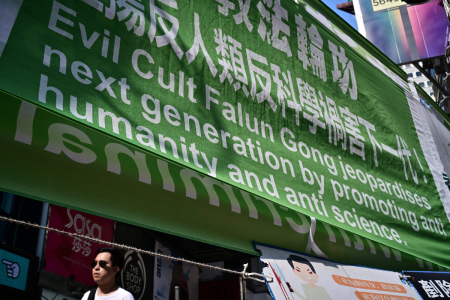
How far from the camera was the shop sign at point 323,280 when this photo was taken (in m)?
2.88

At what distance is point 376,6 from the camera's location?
34.7 feet

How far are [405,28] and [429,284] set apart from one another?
24.6 ft

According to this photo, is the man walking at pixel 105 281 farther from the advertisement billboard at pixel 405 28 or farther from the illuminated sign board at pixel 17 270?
the advertisement billboard at pixel 405 28

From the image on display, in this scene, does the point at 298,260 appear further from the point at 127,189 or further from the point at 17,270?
the point at 17,270

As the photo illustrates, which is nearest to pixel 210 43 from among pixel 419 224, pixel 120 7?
pixel 120 7

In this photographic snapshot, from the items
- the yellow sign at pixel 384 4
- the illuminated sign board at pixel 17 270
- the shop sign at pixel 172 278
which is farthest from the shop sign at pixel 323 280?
the yellow sign at pixel 384 4

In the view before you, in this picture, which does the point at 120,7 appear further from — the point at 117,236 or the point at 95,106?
the point at 117,236

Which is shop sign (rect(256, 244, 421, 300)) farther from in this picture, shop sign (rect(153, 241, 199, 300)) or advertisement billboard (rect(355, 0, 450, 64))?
advertisement billboard (rect(355, 0, 450, 64))

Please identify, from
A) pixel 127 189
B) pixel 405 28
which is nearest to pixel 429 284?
pixel 127 189

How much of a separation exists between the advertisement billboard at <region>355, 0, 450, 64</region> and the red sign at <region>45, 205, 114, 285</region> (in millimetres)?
8377

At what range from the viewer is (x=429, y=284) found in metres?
4.18

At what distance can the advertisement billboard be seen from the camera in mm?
9734

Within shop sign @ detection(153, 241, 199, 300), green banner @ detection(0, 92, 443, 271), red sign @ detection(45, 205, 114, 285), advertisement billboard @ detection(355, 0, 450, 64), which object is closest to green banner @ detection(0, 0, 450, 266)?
green banner @ detection(0, 92, 443, 271)

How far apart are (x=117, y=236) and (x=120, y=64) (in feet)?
5.60
